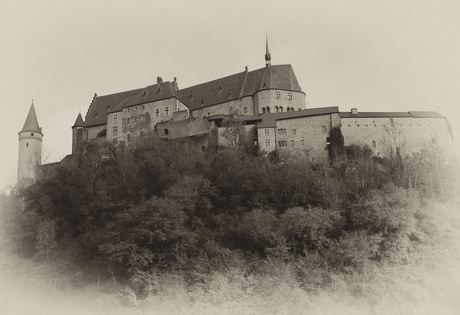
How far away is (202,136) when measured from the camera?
4866 centimetres

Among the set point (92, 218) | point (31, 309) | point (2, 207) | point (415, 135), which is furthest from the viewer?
point (415, 135)

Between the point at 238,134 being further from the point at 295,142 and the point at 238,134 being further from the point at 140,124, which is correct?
the point at 140,124

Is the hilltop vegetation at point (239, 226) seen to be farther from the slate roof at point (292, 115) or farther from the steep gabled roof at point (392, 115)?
the slate roof at point (292, 115)

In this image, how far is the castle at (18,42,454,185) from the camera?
45938mm

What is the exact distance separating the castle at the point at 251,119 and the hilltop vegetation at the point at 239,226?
20.6 ft

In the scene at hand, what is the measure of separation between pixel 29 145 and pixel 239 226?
36199 millimetres

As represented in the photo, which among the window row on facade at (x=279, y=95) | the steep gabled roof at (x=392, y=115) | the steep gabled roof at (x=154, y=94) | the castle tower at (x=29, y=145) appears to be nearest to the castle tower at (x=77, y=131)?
the castle tower at (x=29, y=145)

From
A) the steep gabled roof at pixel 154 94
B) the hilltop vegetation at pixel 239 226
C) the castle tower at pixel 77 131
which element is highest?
the steep gabled roof at pixel 154 94

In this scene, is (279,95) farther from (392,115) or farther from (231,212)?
(231,212)

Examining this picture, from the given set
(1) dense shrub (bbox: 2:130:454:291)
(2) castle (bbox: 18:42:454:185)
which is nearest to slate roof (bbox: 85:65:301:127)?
(2) castle (bbox: 18:42:454:185)

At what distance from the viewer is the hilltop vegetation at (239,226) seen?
27984 mm

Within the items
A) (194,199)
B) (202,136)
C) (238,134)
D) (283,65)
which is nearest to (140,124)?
(202,136)

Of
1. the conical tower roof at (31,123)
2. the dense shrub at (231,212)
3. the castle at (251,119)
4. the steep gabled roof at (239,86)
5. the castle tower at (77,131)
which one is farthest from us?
the castle tower at (77,131)

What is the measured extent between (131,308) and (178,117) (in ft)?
95.9
